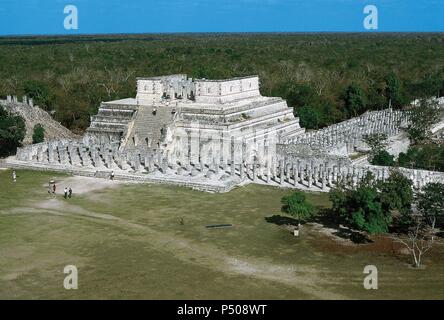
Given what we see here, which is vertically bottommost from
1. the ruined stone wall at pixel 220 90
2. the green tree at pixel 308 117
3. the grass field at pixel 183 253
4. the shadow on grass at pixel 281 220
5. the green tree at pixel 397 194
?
the grass field at pixel 183 253

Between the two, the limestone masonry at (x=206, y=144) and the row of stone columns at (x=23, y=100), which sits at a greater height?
the row of stone columns at (x=23, y=100)

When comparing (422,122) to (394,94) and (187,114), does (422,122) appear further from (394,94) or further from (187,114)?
(187,114)

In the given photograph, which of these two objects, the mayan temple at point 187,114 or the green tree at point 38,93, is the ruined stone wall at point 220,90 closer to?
the mayan temple at point 187,114

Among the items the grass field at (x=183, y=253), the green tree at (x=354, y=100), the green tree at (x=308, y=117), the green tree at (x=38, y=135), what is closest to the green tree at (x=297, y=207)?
the grass field at (x=183, y=253)

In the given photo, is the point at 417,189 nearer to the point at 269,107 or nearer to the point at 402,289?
the point at 402,289

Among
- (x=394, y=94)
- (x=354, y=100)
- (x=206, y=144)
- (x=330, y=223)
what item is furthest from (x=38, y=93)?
(x=330, y=223)

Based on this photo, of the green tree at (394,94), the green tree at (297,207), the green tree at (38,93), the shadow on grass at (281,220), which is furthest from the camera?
the green tree at (394,94)

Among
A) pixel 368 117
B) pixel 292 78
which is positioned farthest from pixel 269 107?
pixel 292 78
